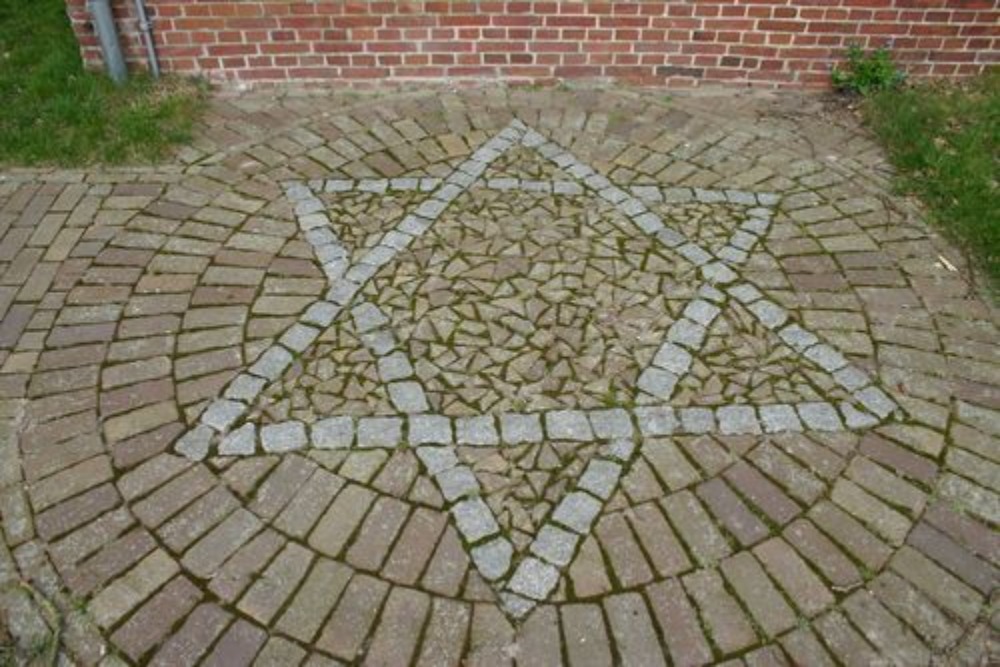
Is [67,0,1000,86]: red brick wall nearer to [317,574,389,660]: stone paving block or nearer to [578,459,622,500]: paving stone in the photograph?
[578,459,622,500]: paving stone

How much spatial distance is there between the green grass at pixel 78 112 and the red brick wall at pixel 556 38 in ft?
0.82

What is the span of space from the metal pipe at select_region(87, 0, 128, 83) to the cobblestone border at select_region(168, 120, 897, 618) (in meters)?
2.10

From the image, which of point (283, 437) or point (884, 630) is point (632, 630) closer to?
point (884, 630)

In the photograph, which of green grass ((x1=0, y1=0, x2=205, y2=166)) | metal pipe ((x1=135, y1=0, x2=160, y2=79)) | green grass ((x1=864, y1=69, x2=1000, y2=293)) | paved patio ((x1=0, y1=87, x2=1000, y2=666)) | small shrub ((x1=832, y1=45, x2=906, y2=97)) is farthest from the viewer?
small shrub ((x1=832, y1=45, x2=906, y2=97))

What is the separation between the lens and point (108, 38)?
4.98 metres

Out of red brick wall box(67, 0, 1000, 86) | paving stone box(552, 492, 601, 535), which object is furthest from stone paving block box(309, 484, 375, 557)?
red brick wall box(67, 0, 1000, 86)

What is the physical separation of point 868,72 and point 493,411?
12.2ft

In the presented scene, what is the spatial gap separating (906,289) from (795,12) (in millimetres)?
2232

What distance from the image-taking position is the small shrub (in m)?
5.21

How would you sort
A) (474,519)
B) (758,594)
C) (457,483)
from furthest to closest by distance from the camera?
(457,483), (474,519), (758,594)

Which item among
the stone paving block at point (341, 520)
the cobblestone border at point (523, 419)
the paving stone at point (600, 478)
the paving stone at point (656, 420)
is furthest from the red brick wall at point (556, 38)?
the stone paving block at point (341, 520)

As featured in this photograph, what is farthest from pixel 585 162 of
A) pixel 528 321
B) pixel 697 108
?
pixel 528 321

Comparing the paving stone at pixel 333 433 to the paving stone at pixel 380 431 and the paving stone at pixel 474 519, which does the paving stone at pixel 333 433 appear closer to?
the paving stone at pixel 380 431

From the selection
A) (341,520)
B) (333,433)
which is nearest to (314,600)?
(341,520)
